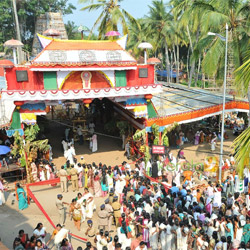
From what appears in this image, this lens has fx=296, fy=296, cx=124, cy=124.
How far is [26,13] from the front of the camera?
153ft

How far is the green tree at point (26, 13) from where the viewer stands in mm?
42997

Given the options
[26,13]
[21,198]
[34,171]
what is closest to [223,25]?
[34,171]

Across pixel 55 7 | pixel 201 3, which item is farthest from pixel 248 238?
pixel 55 7

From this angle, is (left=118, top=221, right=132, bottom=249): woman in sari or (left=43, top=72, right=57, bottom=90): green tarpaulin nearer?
(left=118, top=221, right=132, bottom=249): woman in sari

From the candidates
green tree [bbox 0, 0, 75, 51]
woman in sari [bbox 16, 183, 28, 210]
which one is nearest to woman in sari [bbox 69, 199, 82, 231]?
woman in sari [bbox 16, 183, 28, 210]

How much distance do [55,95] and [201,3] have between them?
923cm

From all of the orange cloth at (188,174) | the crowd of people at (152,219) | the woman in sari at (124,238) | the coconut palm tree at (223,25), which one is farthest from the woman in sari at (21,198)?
the coconut palm tree at (223,25)

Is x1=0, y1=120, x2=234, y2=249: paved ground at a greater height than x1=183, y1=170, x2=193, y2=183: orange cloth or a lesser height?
lesser

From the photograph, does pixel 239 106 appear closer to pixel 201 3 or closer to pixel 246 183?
pixel 201 3

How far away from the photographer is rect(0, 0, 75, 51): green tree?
4300 centimetres

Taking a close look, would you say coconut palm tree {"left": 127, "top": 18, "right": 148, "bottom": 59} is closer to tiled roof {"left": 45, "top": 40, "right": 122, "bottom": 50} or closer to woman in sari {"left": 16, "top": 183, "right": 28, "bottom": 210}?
tiled roof {"left": 45, "top": 40, "right": 122, "bottom": 50}

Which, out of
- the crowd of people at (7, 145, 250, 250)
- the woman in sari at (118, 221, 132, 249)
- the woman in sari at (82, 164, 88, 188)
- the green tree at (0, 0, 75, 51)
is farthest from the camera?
the green tree at (0, 0, 75, 51)

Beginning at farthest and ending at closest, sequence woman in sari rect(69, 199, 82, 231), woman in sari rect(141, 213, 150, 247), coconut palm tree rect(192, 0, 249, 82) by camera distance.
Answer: coconut palm tree rect(192, 0, 249, 82)
woman in sari rect(69, 199, 82, 231)
woman in sari rect(141, 213, 150, 247)

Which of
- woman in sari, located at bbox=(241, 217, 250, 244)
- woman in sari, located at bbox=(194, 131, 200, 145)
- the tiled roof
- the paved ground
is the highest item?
the tiled roof
